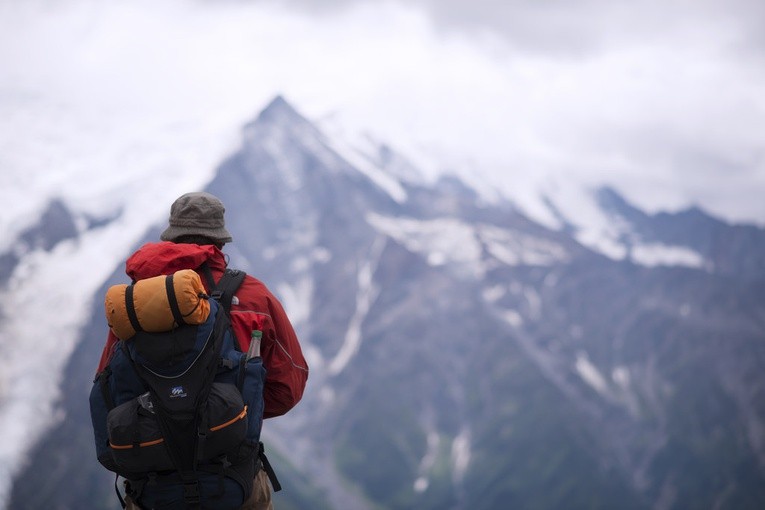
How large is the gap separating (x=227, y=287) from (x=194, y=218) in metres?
1.30

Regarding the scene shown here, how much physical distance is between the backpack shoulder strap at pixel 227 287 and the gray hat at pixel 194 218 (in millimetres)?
741

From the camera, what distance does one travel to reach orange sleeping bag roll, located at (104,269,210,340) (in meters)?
9.58

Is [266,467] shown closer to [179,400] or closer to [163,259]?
[179,400]

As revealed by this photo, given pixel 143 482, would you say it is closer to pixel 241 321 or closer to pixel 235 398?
pixel 235 398

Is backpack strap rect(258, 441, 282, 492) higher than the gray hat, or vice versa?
the gray hat

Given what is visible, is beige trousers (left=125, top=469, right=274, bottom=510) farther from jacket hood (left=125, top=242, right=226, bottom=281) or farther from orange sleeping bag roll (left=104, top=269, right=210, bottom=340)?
jacket hood (left=125, top=242, right=226, bottom=281)

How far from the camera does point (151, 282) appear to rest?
9656 mm

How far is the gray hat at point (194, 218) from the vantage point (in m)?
11.2

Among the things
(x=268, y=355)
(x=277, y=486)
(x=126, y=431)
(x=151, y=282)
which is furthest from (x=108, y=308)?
(x=277, y=486)

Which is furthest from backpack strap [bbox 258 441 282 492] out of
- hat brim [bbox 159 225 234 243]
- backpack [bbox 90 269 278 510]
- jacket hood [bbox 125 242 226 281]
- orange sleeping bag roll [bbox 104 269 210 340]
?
hat brim [bbox 159 225 234 243]

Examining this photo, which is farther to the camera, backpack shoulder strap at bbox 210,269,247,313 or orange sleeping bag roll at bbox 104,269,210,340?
backpack shoulder strap at bbox 210,269,247,313

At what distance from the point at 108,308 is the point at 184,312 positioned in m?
1.02

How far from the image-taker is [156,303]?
31.6 ft

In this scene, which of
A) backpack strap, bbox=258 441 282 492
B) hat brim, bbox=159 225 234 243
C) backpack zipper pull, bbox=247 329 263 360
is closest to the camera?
backpack zipper pull, bbox=247 329 263 360
